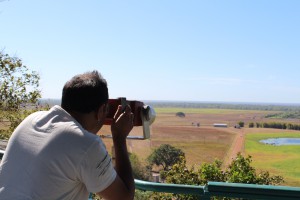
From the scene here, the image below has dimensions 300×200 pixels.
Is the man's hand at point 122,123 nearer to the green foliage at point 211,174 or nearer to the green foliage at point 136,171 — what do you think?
the green foliage at point 136,171

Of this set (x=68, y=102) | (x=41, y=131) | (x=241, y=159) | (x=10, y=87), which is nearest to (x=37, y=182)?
(x=41, y=131)

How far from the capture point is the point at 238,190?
72.5 inches

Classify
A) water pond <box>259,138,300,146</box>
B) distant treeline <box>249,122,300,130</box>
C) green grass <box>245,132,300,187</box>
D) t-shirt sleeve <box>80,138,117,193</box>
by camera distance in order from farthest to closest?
distant treeline <box>249,122,300,130</box> < water pond <box>259,138,300,146</box> < green grass <box>245,132,300,187</box> < t-shirt sleeve <box>80,138,117,193</box>

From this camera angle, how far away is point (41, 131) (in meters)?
1.42

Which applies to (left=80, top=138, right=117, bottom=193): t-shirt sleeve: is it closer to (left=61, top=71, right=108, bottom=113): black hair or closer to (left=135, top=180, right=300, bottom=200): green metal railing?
(left=61, top=71, right=108, bottom=113): black hair

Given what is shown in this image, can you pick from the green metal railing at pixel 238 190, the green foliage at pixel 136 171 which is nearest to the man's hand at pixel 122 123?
the green foliage at pixel 136 171

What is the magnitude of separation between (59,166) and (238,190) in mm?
911

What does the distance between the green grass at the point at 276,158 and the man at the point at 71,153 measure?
197 ft

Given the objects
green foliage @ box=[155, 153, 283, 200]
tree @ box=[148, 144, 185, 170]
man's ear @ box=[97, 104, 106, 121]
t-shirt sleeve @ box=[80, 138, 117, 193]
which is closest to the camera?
t-shirt sleeve @ box=[80, 138, 117, 193]

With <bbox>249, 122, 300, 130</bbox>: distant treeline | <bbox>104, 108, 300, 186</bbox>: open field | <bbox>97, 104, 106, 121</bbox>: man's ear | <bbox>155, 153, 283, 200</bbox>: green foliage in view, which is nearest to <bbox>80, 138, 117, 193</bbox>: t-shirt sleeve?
<bbox>97, 104, 106, 121</bbox>: man's ear

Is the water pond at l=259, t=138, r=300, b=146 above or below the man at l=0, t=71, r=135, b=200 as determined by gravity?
below

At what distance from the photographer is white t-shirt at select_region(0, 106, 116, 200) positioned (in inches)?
51.9

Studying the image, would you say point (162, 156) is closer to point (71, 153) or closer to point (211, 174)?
point (211, 174)

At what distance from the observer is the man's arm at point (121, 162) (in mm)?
1385
